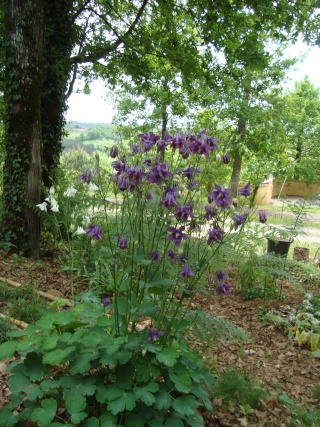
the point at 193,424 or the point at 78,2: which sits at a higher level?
the point at 78,2

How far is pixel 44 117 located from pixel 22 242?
180cm

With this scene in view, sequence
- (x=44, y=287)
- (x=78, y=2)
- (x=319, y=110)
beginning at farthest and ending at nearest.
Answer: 1. (x=319, y=110)
2. (x=78, y=2)
3. (x=44, y=287)

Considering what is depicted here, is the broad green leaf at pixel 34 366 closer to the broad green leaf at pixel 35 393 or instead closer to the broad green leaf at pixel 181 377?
the broad green leaf at pixel 35 393

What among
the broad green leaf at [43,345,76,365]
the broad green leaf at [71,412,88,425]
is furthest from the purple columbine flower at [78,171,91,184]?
the broad green leaf at [71,412,88,425]

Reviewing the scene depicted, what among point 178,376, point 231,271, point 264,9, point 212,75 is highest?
point 264,9

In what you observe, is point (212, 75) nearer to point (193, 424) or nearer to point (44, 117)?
point (44, 117)

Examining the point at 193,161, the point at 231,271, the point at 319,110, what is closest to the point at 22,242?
the point at 231,271

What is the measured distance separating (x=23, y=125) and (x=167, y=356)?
359 centimetres

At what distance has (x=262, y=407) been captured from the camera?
2.30 metres

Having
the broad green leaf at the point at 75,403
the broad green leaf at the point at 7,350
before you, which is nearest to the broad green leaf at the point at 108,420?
the broad green leaf at the point at 75,403

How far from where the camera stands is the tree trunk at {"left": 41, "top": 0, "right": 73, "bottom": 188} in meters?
Result: 5.11

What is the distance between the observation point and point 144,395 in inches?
61.5

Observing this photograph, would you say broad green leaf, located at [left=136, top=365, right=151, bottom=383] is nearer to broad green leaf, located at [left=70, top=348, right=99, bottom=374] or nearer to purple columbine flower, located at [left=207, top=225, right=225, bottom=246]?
broad green leaf, located at [left=70, top=348, right=99, bottom=374]

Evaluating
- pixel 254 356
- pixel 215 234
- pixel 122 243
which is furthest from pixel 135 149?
pixel 254 356
